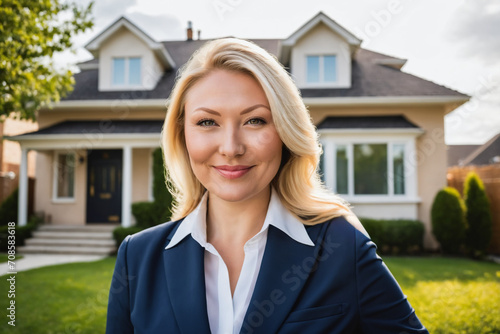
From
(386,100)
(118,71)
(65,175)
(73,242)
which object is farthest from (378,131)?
(65,175)

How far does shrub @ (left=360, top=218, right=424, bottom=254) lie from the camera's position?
10172 mm

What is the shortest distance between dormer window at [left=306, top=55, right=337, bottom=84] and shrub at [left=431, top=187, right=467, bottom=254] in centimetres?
508

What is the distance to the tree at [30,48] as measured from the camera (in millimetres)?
4699

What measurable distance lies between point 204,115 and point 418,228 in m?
10.5

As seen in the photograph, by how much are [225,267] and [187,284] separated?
17 centimetres

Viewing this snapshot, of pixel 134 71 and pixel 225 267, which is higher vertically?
pixel 134 71

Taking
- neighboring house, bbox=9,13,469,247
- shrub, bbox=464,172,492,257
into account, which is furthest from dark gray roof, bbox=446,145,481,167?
shrub, bbox=464,172,492,257

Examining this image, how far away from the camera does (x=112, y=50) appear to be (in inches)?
505

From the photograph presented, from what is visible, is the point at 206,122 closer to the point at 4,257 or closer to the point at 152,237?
the point at 152,237

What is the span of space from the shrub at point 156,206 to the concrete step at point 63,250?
4.05 feet

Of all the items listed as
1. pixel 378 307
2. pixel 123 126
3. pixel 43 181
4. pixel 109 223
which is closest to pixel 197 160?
pixel 378 307

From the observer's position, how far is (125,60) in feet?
42.4

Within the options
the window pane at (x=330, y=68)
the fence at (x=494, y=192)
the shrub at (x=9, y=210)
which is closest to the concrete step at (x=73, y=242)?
the shrub at (x=9, y=210)

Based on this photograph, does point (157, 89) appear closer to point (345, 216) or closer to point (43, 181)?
point (43, 181)
